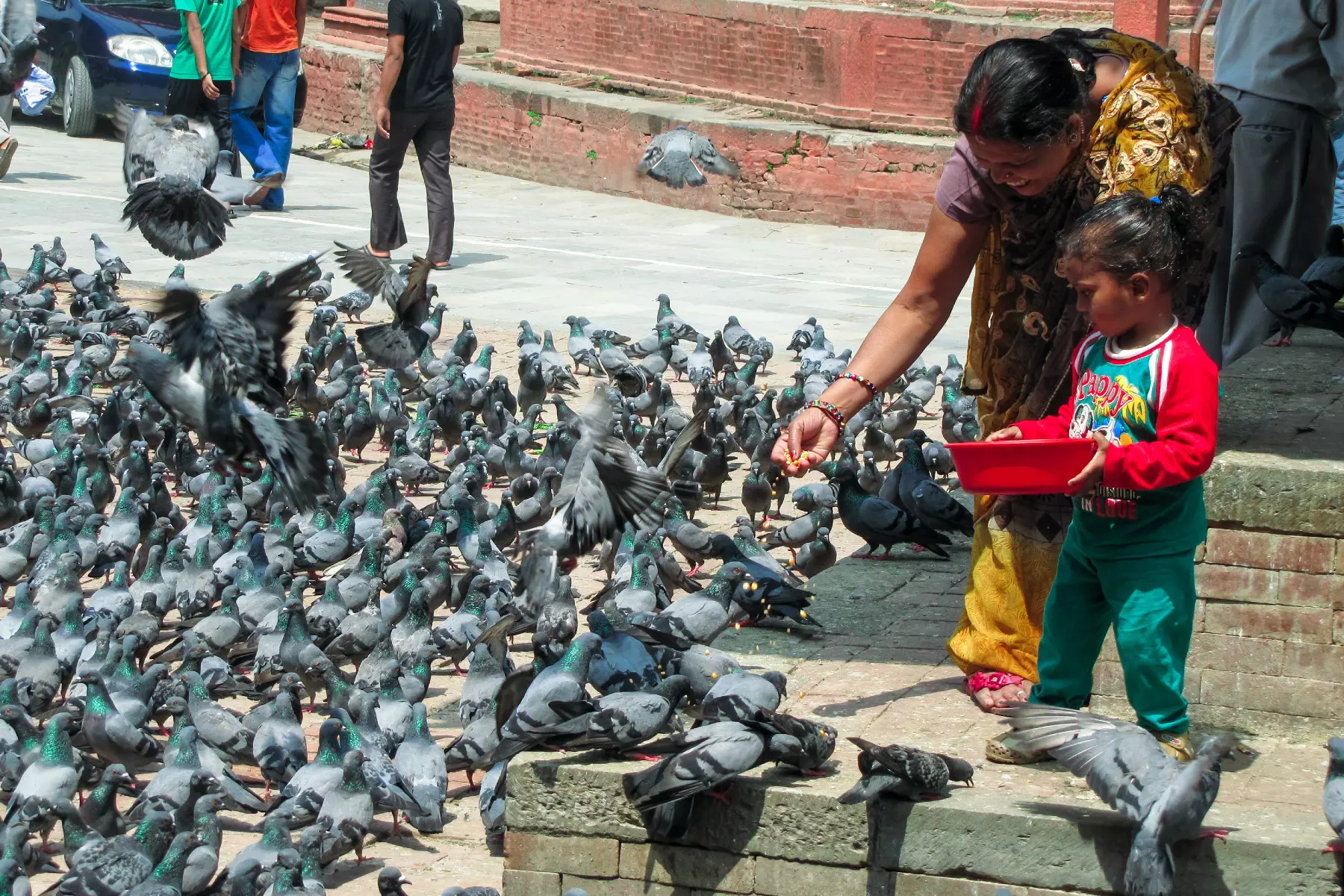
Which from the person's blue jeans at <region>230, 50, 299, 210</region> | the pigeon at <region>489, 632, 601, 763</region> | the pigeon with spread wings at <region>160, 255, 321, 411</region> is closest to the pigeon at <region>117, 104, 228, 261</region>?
the pigeon with spread wings at <region>160, 255, 321, 411</region>

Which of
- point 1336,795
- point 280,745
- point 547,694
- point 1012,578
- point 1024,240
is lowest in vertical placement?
point 280,745

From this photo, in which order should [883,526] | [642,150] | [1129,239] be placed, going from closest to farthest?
[1129,239], [883,526], [642,150]

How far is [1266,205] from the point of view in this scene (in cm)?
741

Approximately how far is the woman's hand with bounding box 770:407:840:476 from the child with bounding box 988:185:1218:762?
1.69ft

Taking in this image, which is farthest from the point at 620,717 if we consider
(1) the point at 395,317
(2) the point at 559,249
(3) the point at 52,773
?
(2) the point at 559,249

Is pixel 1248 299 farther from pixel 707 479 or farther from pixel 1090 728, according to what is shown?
pixel 1090 728

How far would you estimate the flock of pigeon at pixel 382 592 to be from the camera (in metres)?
4.59

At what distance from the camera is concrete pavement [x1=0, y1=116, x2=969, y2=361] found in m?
12.7

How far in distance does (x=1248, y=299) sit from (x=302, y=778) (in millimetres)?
4537

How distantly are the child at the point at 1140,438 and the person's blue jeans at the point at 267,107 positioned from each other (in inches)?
480

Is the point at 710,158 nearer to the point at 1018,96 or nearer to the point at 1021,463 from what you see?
the point at 1018,96

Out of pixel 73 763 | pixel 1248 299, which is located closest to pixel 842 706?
pixel 73 763

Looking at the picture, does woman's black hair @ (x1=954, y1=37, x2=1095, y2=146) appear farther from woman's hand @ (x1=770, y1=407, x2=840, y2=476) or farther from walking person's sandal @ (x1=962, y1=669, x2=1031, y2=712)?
walking person's sandal @ (x1=962, y1=669, x2=1031, y2=712)

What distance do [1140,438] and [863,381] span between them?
2.93 ft
